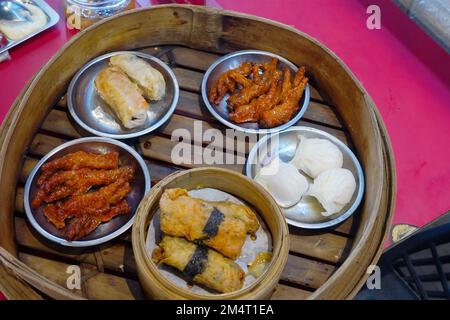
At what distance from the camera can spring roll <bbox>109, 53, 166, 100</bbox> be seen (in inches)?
92.9

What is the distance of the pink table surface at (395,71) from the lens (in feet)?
8.02

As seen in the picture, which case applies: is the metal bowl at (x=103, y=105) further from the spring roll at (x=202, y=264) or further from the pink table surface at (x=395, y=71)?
the spring roll at (x=202, y=264)

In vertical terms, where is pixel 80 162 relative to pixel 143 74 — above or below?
below

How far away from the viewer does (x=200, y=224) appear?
1788 millimetres

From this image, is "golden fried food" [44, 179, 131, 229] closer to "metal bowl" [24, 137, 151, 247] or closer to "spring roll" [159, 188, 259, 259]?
"metal bowl" [24, 137, 151, 247]

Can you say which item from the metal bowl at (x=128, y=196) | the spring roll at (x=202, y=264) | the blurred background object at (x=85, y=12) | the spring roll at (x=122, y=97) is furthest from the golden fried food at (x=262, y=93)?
the blurred background object at (x=85, y=12)

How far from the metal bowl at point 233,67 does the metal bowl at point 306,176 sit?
7 centimetres

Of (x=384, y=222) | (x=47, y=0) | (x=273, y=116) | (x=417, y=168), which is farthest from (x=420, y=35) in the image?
(x=47, y=0)

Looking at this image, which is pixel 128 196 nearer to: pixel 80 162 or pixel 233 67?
pixel 80 162

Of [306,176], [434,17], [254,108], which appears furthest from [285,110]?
[434,17]

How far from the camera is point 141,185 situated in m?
2.10

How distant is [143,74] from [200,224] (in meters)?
0.96

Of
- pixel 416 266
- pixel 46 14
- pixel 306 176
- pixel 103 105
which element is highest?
pixel 46 14

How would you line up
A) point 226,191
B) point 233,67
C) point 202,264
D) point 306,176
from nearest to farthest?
point 202,264 → point 226,191 → point 306,176 → point 233,67
